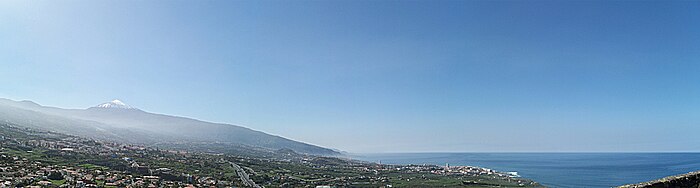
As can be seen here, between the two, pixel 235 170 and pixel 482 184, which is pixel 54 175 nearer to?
pixel 235 170

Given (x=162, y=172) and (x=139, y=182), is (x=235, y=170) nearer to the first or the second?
(x=162, y=172)

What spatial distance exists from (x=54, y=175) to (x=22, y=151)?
2633 cm

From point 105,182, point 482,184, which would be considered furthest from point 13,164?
point 482,184

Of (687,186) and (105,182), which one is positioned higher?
(687,186)

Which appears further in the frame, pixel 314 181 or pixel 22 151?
pixel 314 181

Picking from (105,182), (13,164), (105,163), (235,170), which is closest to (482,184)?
(235,170)

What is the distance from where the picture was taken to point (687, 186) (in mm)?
6746

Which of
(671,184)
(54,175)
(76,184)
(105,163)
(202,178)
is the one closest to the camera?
(671,184)

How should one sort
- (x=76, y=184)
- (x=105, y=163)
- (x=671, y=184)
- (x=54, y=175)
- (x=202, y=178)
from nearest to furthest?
1. (x=671, y=184)
2. (x=76, y=184)
3. (x=54, y=175)
4. (x=202, y=178)
5. (x=105, y=163)

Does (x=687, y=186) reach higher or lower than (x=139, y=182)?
higher

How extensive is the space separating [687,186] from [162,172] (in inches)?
2376

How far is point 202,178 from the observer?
182 ft

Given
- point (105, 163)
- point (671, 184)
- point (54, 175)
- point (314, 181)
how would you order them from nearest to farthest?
point (671, 184), point (54, 175), point (105, 163), point (314, 181)

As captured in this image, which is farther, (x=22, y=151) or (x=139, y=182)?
(x=22, y=151)
